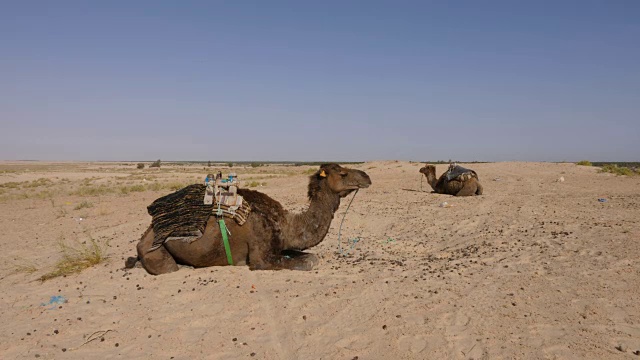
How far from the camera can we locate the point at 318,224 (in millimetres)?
8141

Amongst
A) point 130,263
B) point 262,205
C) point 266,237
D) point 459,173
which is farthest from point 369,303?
point 459,173

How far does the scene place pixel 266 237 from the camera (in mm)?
7883

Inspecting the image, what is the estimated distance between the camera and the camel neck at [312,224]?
8.07 meters

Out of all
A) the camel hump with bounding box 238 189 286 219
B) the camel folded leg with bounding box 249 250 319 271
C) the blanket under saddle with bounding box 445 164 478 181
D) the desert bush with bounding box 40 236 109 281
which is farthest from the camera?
the blanket under saddle with bounding box 445 164 478 181

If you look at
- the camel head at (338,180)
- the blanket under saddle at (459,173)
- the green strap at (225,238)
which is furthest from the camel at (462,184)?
the green strap at (225,238)

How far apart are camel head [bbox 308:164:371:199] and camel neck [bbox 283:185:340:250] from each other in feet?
0.46

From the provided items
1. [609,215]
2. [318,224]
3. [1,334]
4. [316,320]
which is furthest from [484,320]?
[609,215]

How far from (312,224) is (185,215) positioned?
228 centimetres

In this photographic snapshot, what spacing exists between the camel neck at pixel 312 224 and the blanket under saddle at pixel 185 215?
89 centimetres

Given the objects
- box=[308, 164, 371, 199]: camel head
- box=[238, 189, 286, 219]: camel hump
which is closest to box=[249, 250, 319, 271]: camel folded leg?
box=[238, 189, 286, 219]: camel hump

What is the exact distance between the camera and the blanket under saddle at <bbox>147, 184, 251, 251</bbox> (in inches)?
297

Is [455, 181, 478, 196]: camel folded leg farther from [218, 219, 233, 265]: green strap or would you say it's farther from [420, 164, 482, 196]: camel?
[218, 219, 233, 265]: green strap

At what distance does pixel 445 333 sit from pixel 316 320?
1.62 m

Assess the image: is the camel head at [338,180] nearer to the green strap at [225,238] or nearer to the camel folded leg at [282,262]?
the camel folded leg at [282,262]
